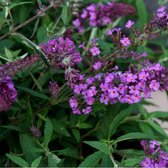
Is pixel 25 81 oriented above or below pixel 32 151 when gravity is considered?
above

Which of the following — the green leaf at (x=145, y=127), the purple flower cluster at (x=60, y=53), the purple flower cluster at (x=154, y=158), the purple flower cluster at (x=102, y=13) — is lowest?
the purple flower cluster at (x=154, y=158)

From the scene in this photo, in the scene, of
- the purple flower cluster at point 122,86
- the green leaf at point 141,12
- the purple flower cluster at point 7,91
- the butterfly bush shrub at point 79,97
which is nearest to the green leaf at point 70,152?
the butterfly bush shrub at point 79,97

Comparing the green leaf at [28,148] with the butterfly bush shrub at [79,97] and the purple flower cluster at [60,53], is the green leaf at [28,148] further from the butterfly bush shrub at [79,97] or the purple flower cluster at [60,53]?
the purple flower cluster at [60,53]

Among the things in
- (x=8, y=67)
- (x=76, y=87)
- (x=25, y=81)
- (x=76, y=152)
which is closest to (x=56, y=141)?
(x=76, y=152)

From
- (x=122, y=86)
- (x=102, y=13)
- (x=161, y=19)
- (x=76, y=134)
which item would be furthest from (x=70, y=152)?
(x=102, y=13)

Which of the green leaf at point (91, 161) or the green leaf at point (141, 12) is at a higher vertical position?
the green leaf at point (141, 12)

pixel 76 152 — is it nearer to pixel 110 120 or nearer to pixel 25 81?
pixel 110 120
